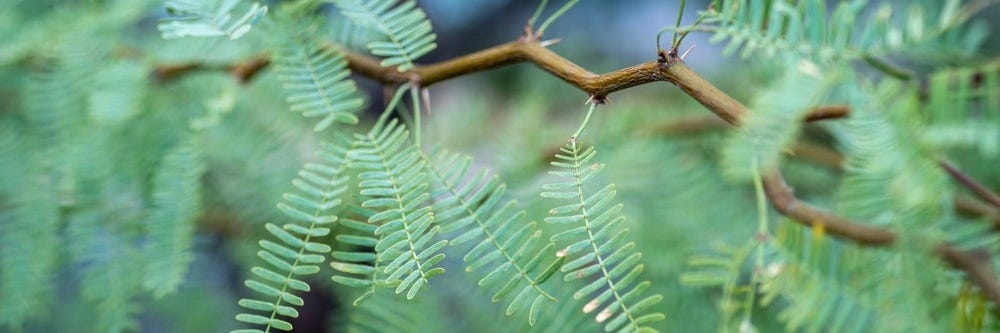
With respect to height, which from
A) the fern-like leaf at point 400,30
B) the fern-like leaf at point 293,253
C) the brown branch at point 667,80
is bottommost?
the fern-like leaf at point 293,253

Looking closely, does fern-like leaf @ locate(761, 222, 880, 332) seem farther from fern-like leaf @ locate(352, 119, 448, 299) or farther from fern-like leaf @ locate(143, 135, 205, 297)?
fern-like leaf @ locate(143, 135, 205, 297)

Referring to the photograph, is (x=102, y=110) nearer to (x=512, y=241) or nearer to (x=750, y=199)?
(x=512, y=241)

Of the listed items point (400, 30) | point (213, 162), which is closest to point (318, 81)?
point (400, 30)

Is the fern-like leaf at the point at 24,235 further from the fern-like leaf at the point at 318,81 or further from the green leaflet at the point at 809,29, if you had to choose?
the green leaflet at the point at 809,29

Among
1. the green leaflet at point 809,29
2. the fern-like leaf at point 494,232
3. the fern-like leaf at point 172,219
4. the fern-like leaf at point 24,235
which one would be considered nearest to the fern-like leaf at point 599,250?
the fern-like leaf at point 494,232

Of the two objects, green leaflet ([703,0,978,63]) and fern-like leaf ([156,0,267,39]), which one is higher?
green leaflet ([703,0,978,63])

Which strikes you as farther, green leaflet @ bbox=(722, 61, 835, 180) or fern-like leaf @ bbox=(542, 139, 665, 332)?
green leaflet @ bbox=(722, 61, 835, 180)

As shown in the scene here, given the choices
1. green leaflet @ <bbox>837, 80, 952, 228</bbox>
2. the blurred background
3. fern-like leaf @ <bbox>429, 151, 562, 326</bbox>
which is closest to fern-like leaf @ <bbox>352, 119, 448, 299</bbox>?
fern-like leaf @ <bbox>429, 151, 562, 326</bbox>

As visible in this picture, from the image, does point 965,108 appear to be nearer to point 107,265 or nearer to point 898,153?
point 898,153
